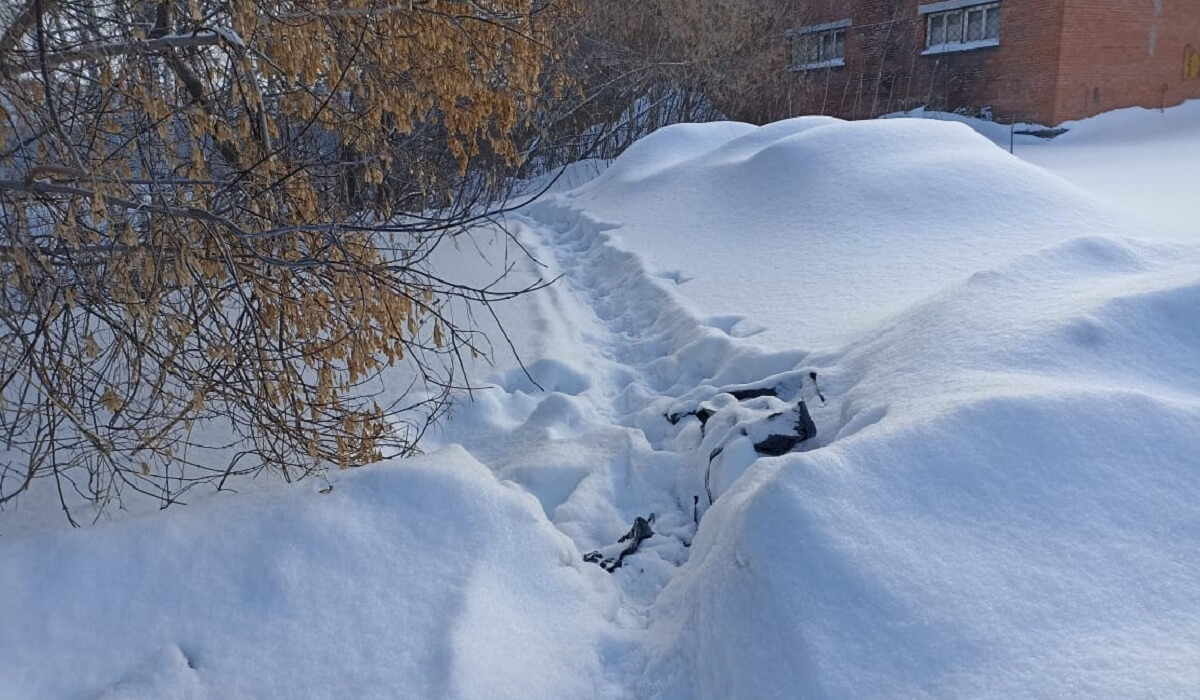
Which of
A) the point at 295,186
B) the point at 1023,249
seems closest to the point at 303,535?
the point at 295,186

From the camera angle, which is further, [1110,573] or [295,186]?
[295,186]

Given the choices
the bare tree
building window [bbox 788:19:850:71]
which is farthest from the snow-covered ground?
building window [bbox 788:19:850:71]

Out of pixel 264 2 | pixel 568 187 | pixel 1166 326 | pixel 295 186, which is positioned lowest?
pixel 568 187

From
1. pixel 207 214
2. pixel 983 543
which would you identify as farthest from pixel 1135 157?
pixel 207 214

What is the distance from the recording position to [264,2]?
9.53ft

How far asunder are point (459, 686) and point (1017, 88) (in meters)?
15.5

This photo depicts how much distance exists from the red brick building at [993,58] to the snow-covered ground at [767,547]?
1183cm

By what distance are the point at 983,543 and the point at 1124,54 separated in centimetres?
1558

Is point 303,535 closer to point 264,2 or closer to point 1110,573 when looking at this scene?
point 264,2

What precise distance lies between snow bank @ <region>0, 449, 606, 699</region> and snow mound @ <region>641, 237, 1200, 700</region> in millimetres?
369

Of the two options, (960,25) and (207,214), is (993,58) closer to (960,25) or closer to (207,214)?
(960,25)

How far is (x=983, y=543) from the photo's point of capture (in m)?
2.06

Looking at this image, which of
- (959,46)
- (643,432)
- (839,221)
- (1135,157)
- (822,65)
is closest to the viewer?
(643,432)

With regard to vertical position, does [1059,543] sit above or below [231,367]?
below
